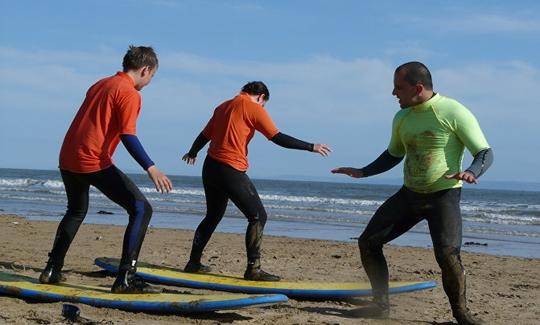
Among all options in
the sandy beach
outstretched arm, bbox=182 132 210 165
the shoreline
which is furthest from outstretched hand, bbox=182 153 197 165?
the shoreline

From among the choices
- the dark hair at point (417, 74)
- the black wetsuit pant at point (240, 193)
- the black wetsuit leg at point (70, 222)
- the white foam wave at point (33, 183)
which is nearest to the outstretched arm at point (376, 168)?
the dark hair at point (417, 74)

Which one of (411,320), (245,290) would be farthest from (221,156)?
(411,320)

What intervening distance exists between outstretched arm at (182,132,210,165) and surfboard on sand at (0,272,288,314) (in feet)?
6.14

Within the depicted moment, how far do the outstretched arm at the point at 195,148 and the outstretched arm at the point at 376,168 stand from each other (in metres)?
2.02

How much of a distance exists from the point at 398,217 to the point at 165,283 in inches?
93.5

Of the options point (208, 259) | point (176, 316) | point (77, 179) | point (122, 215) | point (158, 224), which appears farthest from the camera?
point (122, 215)

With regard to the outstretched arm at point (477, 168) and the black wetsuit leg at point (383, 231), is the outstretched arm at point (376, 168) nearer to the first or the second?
the black wetsuit leg at point (383, 231)

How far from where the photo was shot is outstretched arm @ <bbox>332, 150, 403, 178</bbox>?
18.7 feet

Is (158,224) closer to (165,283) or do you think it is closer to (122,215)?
(122,215)

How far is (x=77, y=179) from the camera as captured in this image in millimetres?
5742

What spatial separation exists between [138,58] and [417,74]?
2.03 metres

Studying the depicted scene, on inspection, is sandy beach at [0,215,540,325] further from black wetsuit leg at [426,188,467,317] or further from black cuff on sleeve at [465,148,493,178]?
black cuff on sleeve at [465,148,493,178]

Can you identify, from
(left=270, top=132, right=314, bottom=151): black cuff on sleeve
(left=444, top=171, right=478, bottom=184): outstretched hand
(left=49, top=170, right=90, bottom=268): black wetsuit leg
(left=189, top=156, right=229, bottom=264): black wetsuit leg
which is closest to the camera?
(left=444, top=171, right=478, bottom=184): outstretched hand

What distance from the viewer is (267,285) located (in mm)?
6547
